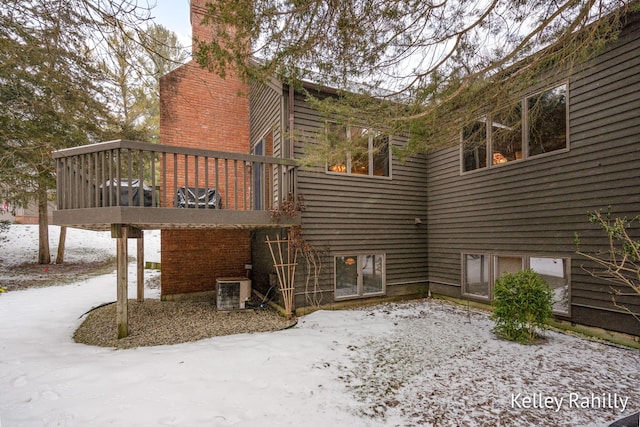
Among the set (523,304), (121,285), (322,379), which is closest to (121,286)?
(121,285)

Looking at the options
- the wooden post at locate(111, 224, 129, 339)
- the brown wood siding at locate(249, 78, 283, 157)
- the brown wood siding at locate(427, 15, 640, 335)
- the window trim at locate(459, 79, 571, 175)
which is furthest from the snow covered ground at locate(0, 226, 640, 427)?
the brown wood siding at locate(249, 78, 283, 157)

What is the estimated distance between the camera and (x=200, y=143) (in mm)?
8266

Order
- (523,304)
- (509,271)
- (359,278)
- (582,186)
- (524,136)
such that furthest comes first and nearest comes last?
(359,278) → (509,271) → (524,136) → (582,186) → (523,304)

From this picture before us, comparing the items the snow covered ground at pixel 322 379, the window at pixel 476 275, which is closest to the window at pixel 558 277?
the snow covered ground at pixel 322 379

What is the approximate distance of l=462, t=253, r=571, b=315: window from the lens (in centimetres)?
544

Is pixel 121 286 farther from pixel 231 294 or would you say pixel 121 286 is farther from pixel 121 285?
pixel 231 294

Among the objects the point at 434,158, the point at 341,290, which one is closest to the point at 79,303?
the point at 341,290

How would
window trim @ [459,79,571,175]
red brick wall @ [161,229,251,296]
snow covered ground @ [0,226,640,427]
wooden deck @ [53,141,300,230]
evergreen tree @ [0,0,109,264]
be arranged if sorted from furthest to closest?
red brick wall @ [161,229,251,296] < window trim @ [459,79,571,175] < wooden deck @ [53,141,300,230] < evergreen tree @ [0,0,109,264] < snow covered ground @ [0,226,640,427]

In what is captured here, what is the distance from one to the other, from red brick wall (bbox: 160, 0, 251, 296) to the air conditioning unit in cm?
158

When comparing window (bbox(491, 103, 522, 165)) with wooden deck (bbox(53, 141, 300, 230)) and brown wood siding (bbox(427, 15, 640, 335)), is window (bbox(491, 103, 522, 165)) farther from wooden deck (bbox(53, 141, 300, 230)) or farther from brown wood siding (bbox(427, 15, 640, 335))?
wooden deck (bbox(53, 141, 300, 230))

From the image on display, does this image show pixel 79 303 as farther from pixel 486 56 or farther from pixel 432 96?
pixel 486 56

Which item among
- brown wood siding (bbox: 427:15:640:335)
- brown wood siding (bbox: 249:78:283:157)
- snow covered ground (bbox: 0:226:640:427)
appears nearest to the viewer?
snow covered ground (bbox: 0:226:640:427)

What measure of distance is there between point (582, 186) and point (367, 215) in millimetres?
3945

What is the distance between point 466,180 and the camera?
7.07 metres
